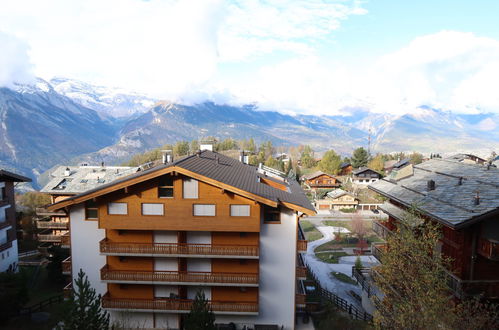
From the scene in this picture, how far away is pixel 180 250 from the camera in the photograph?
22.3 meters

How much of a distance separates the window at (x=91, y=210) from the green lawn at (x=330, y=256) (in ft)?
109

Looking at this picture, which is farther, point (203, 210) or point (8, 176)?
point (8, 176)

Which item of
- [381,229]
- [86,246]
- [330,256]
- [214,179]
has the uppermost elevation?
[214,179]

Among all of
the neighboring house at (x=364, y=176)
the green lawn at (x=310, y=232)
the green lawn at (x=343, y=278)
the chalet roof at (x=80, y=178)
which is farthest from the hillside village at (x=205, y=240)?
the neighboring house at (x=364, y=176)

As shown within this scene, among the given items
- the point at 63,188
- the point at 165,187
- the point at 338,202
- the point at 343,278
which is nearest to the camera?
the point at 165,187

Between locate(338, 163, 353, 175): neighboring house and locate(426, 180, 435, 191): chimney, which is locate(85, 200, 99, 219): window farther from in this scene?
locate(338, 163, 353, 175): neighboring house

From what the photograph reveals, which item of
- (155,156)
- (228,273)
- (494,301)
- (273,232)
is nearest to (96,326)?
(228,273)

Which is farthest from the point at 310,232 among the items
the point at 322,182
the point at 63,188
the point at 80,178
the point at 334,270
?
the point at 63,188

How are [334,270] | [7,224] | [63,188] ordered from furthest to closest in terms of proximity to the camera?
[63,188]
[334,270]
[7,224]

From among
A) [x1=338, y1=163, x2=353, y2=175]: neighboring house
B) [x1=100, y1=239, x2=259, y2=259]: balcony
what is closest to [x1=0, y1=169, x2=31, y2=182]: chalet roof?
[x1=100, y1=239, x2=259, y2=259]: balcony

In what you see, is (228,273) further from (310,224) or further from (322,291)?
(310,224)

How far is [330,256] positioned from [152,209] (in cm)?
3320

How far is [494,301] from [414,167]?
12.1 metres

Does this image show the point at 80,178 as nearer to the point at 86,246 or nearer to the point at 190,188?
the point at 86,246
